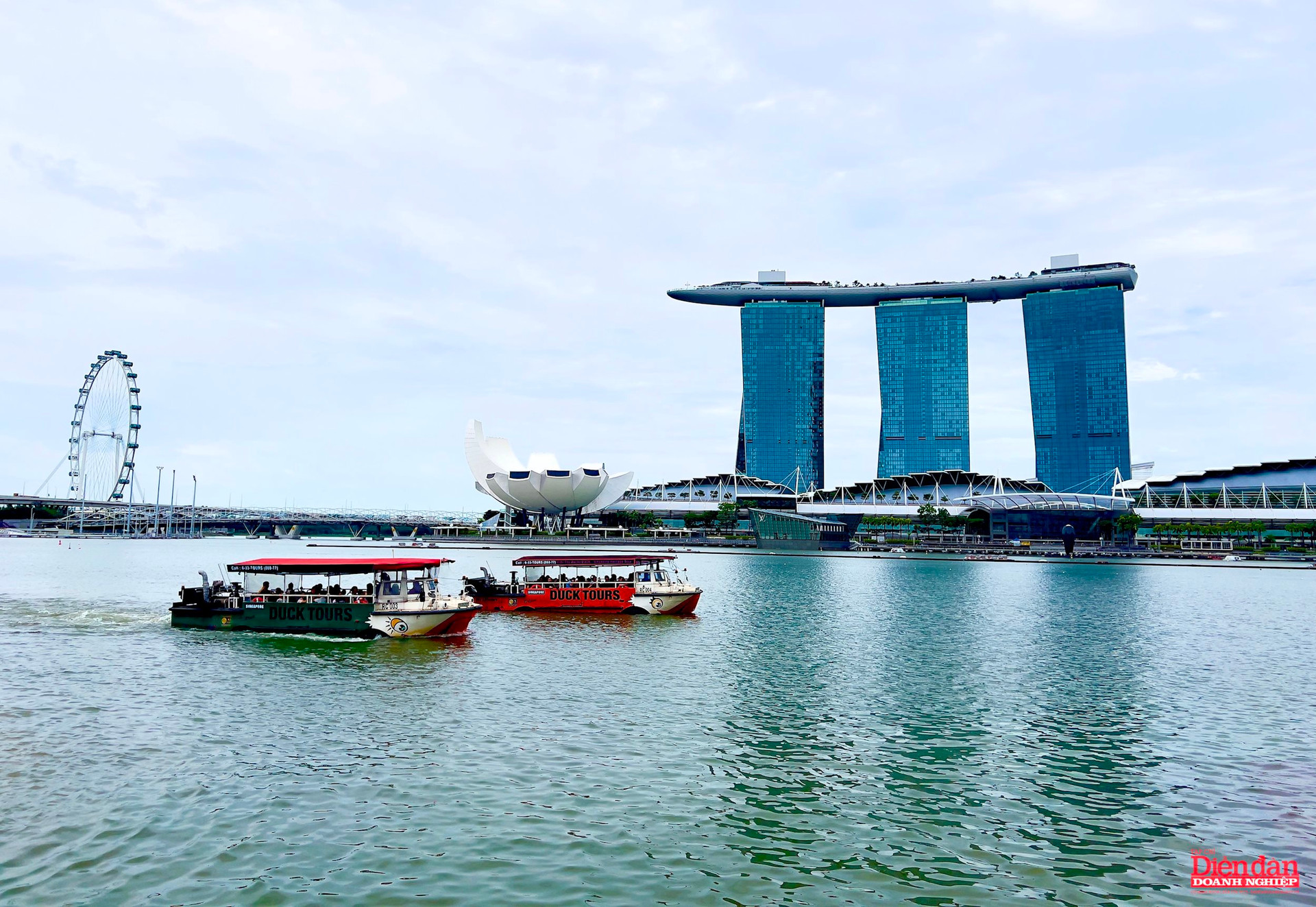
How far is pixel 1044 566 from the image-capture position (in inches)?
4973

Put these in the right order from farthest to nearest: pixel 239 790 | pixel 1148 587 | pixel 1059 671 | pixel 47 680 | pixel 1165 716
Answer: pixel 1148 587 → pixel 1059 671 → pixel 47 680 → pixel 1165 716 → pixel 239 790

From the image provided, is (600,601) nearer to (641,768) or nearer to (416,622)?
(416,622)

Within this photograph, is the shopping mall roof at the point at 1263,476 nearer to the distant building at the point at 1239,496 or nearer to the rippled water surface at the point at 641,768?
the distant building at the point at 1239,496

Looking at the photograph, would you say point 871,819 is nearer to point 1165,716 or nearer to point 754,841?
point 754,841

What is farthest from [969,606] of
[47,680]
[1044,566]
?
[1044,566]

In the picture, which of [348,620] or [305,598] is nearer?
[348,620]

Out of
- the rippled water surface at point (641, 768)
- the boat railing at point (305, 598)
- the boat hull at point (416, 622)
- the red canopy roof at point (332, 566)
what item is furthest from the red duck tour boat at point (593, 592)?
the boat hull at point (416, 622)

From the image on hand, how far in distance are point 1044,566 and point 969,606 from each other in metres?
69.1

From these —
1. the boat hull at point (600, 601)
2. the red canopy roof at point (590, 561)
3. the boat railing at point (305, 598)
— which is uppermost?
the red canopy roof at point (590, 561)

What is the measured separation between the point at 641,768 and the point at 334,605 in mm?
26917

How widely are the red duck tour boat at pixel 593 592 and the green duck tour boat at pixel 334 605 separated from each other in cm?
1148

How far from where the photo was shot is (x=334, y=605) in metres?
43.9

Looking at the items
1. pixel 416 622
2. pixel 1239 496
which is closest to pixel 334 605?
pixel 416 622

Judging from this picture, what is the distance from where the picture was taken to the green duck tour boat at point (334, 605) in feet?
144
